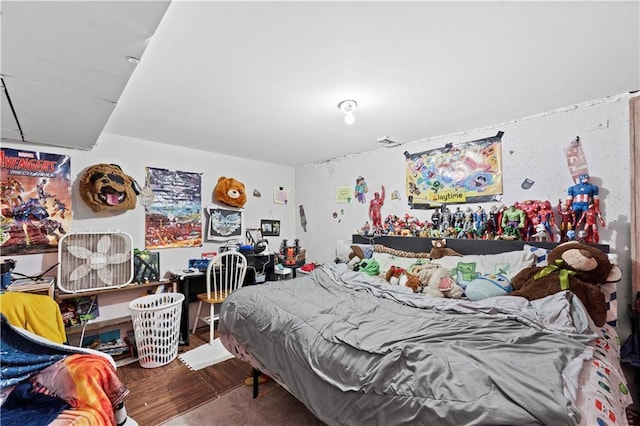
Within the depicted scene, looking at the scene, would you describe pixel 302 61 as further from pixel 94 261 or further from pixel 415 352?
pixel 94 261

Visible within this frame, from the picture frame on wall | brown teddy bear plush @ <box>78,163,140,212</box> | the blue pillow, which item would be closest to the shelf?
brown teddy bear plush @ <box>78,163,140,212</box>

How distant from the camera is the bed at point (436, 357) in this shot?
89 cm

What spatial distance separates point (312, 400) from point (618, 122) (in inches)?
108

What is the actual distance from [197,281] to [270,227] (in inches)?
50.3

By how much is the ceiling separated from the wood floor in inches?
80.2

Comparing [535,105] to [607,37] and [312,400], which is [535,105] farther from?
[312,400]

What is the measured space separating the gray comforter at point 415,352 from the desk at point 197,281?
1.11 meters

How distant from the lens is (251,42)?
136 centimetres

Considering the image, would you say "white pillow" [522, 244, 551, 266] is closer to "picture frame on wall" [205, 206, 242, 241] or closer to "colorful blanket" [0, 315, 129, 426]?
"colorful blanket" [0, 315, 129, 426]

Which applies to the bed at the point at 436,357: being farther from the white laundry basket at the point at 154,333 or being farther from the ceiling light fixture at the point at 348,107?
the ceiling light fixture at the point at 348,107

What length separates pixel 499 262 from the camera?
7.03 feet

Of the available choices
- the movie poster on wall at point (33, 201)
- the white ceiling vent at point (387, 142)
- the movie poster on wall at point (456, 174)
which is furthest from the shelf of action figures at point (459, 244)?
the movie poster on wall at point (33, 201)

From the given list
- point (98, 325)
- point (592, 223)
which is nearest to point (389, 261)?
point (592, 223)

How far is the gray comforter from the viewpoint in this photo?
2.93 ft
